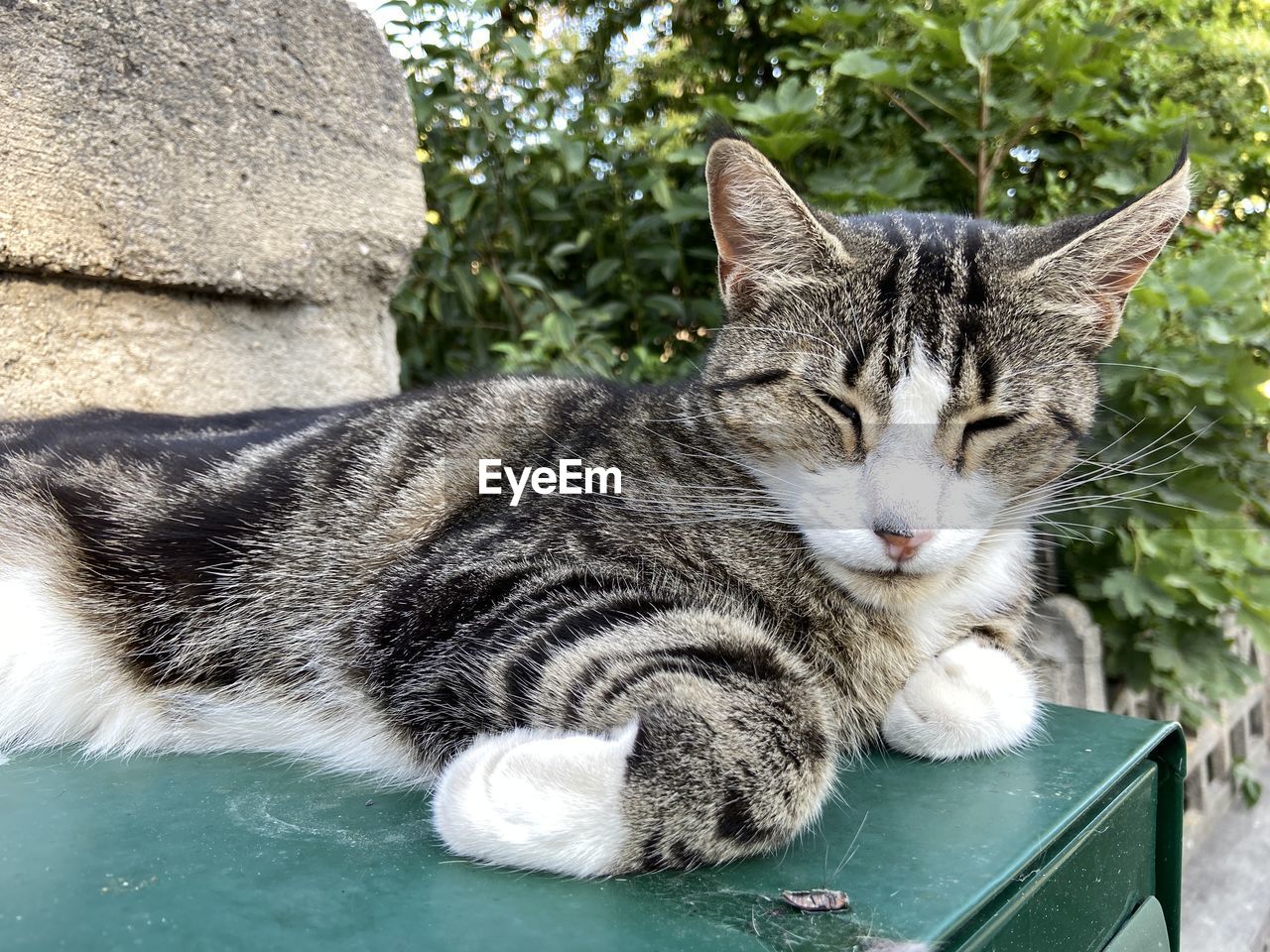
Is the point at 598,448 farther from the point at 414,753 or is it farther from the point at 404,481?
the point at 414,753

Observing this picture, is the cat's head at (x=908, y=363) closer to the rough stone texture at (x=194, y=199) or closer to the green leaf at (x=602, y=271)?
the rough stone texture at (x=194, y=199)

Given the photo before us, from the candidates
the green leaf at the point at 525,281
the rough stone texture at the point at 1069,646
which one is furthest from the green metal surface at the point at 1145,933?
the green leaf at the point at 525,281

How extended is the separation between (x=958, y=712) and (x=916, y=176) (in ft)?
4.68

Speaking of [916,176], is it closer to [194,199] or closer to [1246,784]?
[194,199]

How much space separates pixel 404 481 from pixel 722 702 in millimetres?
664

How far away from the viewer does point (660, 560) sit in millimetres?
1180

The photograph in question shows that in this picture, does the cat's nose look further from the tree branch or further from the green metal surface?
the tree branch

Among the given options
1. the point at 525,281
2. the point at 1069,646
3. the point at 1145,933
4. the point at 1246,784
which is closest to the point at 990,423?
the point at 1145,933

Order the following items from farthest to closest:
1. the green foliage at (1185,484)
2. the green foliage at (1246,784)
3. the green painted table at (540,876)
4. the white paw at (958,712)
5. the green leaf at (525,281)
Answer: the green leaf at (525,281) → the green foliage at (1246,784) → the green foliage at (1185,484) → the white paw at (958,712) → the green painted table at (540,876)

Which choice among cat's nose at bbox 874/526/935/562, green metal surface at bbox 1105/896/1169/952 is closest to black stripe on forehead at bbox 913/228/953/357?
cat's nose at bbox 874/526/935/562

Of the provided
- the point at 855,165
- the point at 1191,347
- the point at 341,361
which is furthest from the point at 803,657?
the point at 855,165

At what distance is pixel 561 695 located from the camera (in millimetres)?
983

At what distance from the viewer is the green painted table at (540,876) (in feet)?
2.46

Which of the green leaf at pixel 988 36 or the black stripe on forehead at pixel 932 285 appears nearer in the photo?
the black stripe on forehead at pixel 932 285
